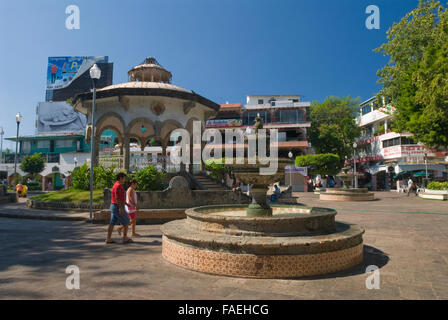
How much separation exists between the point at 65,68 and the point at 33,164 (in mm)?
29000

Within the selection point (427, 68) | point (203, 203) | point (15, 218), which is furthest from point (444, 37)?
point (15, 218)

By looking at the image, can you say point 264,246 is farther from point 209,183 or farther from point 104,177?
point 209,183

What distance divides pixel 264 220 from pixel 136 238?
407cm

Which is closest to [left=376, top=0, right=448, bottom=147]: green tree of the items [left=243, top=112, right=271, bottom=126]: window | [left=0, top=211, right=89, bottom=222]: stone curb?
[left=243, top=112, right=271, bottom=126]: window

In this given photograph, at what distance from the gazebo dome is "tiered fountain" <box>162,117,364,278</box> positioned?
12.6 metres

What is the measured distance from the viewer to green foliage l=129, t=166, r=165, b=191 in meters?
12.0

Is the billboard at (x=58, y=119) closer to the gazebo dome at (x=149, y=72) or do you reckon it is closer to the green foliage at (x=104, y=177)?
the gazebo dome at (x=149, y=72)

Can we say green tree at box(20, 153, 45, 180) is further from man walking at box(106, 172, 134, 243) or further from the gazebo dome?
man walking at box(106, 172, 134, 243)

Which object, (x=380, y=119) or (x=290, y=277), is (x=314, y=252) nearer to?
(x=290, y=277)

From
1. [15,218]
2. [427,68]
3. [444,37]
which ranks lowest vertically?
[15,218]

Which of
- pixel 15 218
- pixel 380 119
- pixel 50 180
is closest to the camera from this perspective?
pixel 15 218

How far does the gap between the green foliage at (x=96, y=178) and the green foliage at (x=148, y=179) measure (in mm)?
1212

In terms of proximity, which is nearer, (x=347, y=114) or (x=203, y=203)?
(x=203, y=203)
